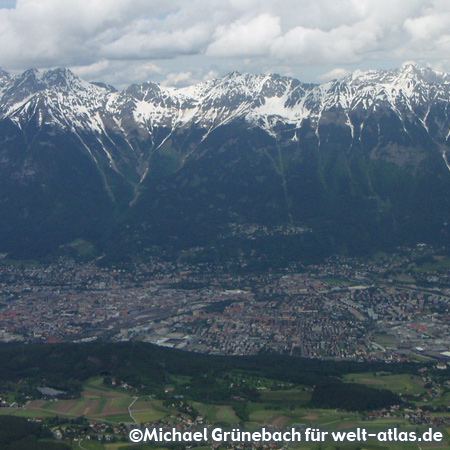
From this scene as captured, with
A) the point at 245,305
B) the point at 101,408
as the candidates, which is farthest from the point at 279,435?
the point at 245,305

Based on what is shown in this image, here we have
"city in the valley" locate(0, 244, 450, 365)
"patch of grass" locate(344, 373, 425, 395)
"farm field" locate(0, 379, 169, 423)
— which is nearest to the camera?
"farm field" locate(0, 379, 169, 423)

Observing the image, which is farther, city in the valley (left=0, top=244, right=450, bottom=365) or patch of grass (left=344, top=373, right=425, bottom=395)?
city in the valley (left=0, top=244, right=450, bottom=365)

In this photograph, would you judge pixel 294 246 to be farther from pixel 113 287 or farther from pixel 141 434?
pixel 141 434

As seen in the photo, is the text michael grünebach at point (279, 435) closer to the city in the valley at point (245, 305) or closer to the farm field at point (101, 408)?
the farm field at point (101, 408)

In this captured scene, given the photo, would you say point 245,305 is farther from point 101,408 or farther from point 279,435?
point 279,435

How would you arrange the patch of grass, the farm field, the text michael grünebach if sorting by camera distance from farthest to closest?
the patch of grass → the farm field → the text michael grünebach

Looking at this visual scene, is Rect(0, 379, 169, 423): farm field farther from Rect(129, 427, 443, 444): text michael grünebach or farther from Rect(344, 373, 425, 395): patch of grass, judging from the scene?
Rect(344, 373, 425, 395): patch of grass

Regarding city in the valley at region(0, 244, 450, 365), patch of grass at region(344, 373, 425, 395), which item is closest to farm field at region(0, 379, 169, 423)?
patch of grass at region(344, 373, 425, 395)
